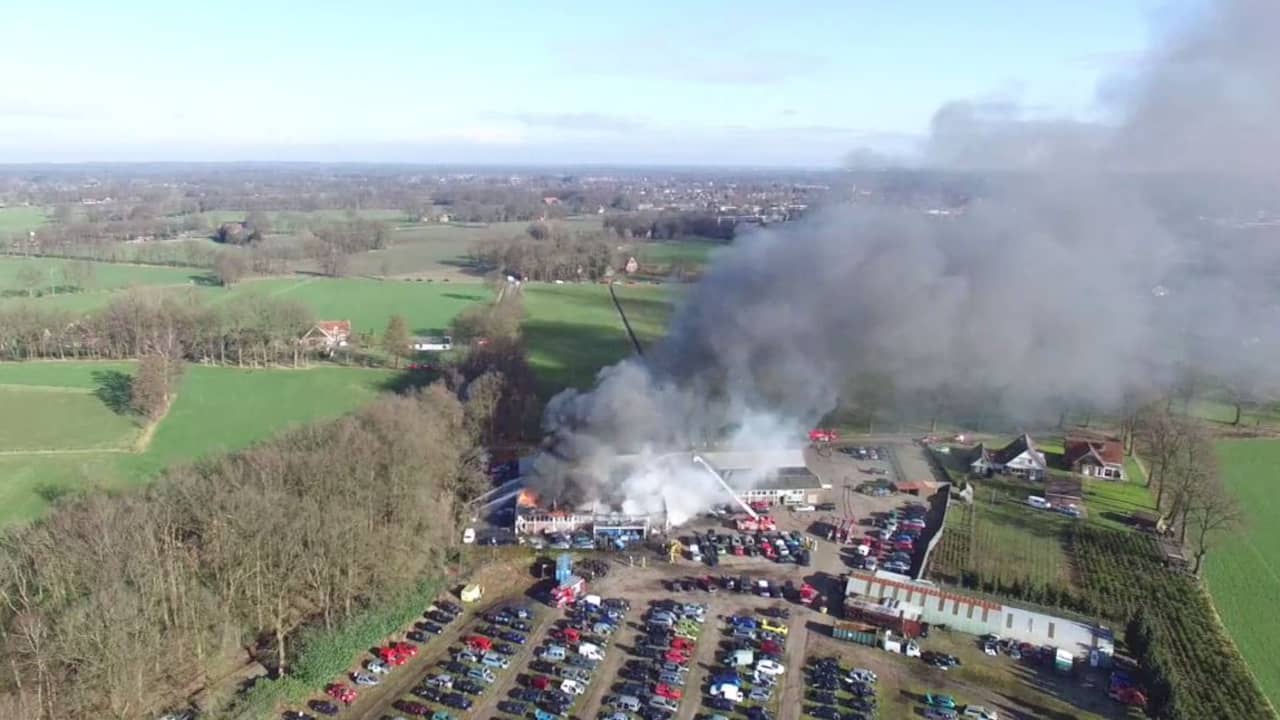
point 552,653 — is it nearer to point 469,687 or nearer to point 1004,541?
point 469,687

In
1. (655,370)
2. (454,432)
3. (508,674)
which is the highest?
(655,370)

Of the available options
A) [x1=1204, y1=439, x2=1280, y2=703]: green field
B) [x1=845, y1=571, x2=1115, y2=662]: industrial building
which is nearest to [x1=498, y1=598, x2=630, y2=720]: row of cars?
[x1=845, y1=571, x2=1115, y2=662]: industrial building

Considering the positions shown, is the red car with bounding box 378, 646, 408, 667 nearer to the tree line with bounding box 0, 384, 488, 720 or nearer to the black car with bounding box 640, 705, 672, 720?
the tree line with bounding box 0, 384, 488, 720

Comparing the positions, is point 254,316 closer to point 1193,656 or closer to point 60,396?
point 60,396

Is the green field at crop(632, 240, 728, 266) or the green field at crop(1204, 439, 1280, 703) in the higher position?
the green field at crop(632, 240, 728, 266)

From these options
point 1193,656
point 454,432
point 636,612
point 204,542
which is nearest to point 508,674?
point 636,612

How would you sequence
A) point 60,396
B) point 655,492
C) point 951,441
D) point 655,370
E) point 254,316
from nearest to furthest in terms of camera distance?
1. point 655,492
2. point 655,370
3. point 951,441
4. point 60,396
5. point 254,316
